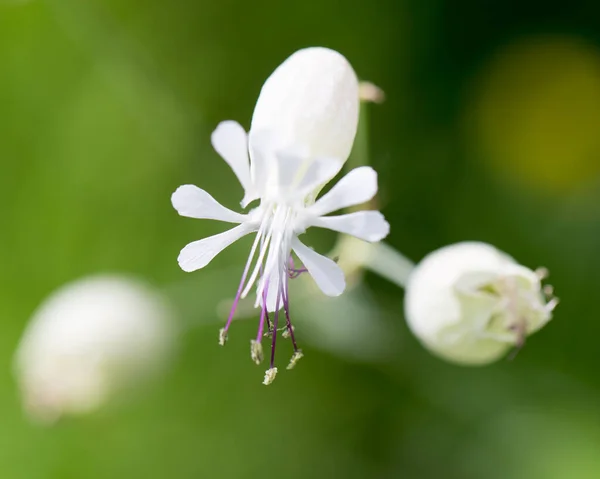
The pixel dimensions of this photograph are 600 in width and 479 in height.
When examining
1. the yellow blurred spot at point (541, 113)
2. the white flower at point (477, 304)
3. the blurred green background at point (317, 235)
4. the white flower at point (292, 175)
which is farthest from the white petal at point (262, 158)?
the yellow blurred spot at point (541, 113)

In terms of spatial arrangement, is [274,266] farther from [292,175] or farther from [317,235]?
[317,235]

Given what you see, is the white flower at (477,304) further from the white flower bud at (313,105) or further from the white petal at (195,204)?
the white petal at (195,204)

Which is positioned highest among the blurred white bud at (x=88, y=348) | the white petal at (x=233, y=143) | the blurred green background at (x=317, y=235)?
the blurred green background at (x=317, y=235)

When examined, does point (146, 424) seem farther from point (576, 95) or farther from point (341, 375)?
point (576, 95)

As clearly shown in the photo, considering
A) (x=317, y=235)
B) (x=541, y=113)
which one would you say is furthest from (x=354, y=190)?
(x=541, y=113)

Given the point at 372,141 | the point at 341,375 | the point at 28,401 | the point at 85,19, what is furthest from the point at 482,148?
the point at 28,401

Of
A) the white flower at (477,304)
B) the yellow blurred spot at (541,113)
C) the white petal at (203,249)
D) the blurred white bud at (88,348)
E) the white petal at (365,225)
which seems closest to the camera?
the white petal at (365,225)

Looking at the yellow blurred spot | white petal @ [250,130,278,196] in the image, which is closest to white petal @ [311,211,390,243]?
white petal @ [250,130,278,196]
